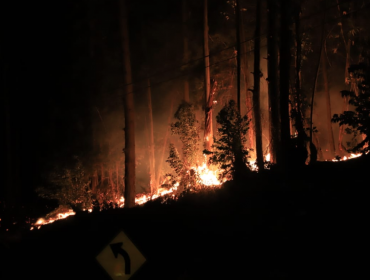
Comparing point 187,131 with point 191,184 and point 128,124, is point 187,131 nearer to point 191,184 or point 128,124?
point 128,124

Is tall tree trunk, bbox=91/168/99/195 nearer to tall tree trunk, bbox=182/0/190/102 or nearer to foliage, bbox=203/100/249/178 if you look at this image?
tall tree trunk, bbox=182/0/190/102

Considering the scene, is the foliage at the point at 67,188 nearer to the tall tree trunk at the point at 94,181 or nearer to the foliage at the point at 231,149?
the tall tree trunk at the point at 94,181

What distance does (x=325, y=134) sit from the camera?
37312 mm

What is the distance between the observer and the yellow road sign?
19.0 feet

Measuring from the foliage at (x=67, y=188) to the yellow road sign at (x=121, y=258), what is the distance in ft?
48.4

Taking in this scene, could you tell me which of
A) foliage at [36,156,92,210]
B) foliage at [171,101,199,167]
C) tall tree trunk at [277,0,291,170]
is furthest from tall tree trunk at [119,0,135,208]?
tall tree trunk at [277,0,291,170]

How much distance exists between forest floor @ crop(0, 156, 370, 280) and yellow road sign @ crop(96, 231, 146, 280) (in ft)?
2.67

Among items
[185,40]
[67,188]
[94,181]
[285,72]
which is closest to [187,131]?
[285,72]

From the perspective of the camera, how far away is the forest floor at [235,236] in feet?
19.3

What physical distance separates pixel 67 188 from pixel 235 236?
15162 mm

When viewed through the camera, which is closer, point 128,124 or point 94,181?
point 128,124

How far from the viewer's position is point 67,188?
2017cm

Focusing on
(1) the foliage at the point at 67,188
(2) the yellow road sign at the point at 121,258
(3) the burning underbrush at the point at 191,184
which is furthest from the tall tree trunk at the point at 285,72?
(1) the foliage at the point at 67,188

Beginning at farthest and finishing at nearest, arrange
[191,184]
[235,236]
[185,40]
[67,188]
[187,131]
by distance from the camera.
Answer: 1. [185,40]
2. [67,188]
3. [187,131]
4. [191,184]
5. [235,236]
